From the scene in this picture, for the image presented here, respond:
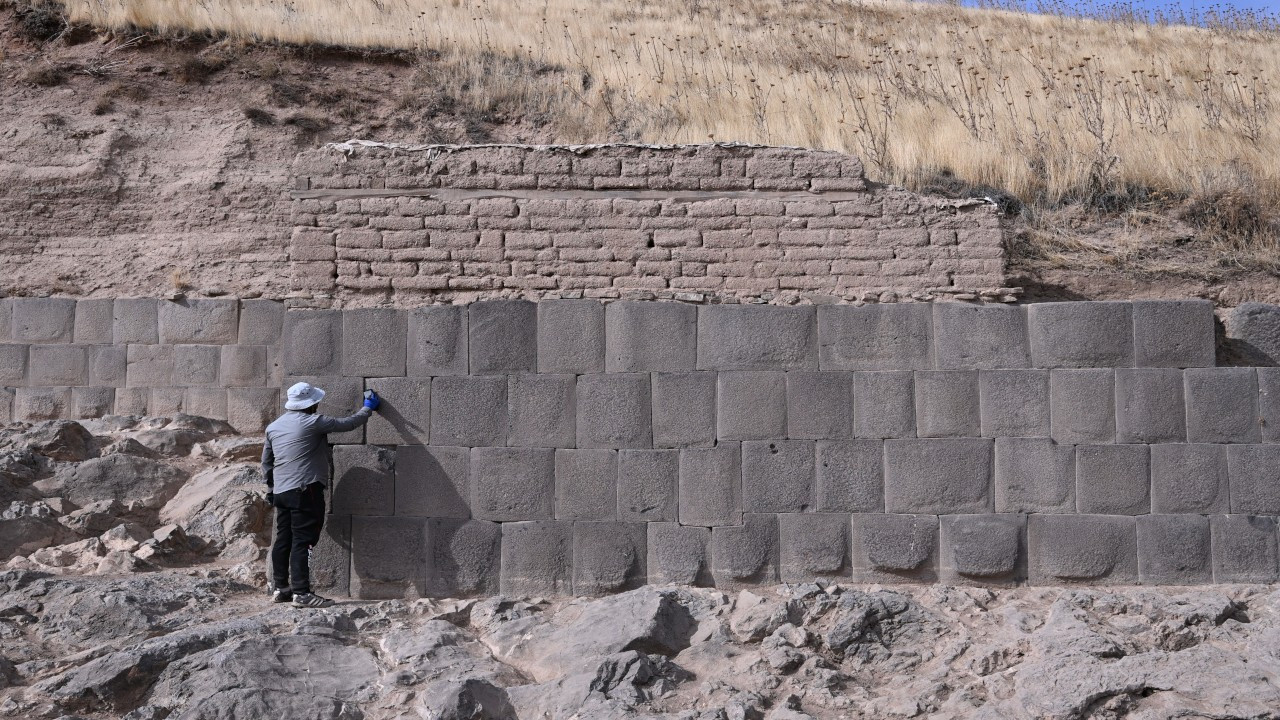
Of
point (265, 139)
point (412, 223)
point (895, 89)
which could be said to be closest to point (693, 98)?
point (895, 89)

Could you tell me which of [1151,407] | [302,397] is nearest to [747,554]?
[1151,407]

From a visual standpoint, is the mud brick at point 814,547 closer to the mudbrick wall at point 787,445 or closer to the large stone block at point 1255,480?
the mudbrick wall at point 787,445

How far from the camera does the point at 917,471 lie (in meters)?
6.31

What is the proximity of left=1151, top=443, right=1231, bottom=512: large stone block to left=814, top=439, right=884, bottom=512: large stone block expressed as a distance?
5.45ft

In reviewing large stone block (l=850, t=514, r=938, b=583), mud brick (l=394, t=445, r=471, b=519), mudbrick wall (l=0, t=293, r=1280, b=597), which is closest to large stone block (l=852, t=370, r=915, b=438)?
mudbrick wall (l=0, t=293, r=1280, b=597)

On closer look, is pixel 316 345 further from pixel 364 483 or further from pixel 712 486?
pixel 712 486

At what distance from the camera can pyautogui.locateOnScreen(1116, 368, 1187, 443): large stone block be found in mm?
6230

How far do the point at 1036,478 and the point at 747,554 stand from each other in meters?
1.83

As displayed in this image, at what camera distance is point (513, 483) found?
21.2 feet

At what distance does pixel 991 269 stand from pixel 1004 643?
2880mm

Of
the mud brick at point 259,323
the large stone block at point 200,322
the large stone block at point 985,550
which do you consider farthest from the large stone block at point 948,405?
the large stone block at point 200,322

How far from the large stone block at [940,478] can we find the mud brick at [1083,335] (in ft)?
2.30

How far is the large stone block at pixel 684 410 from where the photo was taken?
252 inches

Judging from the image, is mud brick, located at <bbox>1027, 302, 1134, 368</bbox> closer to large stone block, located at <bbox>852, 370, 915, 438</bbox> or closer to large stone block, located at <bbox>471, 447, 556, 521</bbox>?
large stone block, located at <bbox>852, 370, 915, 438</bbox>
